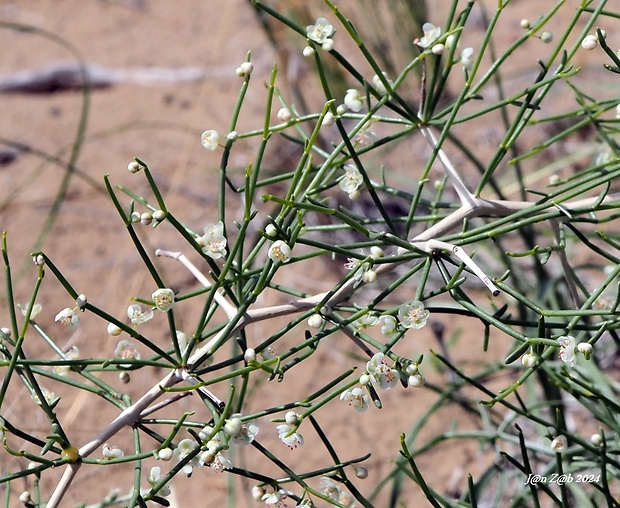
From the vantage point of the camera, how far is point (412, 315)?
83 centimetres

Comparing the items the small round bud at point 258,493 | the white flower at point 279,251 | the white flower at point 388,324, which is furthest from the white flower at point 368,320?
the small round bud at point 258,493

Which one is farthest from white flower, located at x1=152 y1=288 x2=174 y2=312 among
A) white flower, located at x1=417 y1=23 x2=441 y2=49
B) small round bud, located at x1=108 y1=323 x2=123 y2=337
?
white flower, located at x1=417 y1=23 x2=441 y2=49

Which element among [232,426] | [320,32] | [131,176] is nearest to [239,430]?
[232,426]

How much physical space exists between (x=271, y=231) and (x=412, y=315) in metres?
0.18

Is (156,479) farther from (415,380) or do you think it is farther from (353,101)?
(353,101)

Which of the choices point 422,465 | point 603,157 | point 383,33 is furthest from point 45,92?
point 603,157

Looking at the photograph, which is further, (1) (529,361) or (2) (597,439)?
(2) (597,439)

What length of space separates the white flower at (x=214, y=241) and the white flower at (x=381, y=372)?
21cm

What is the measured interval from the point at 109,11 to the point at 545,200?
133 inches

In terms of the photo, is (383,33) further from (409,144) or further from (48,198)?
(48,198)

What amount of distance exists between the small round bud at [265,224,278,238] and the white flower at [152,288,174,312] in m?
0.13

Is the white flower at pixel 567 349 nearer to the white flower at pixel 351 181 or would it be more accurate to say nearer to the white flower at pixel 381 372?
the white flower at pixel 381 372

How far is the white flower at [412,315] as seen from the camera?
831mm

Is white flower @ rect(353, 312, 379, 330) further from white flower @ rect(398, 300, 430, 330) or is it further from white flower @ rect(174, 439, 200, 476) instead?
white flower @ rect(174, 439, 200, 476)
